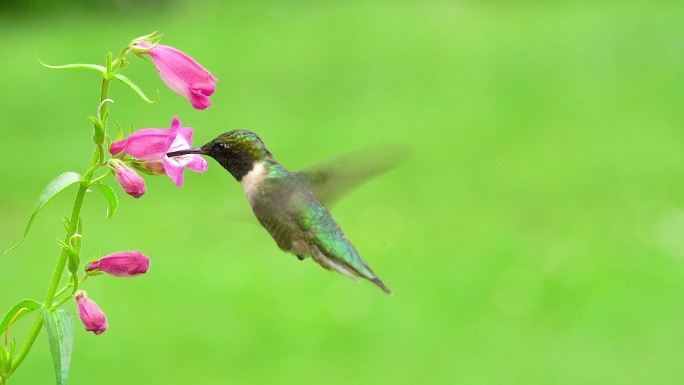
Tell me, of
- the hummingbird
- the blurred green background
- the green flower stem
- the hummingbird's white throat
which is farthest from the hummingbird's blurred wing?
the blurred green background

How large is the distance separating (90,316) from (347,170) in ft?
2.61

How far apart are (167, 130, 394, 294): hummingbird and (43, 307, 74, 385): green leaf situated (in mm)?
506

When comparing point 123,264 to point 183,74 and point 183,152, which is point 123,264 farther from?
point 183,74

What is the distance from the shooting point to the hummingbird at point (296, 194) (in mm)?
2748

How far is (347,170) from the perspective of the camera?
3.01m

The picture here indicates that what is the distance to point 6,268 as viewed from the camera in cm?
1042

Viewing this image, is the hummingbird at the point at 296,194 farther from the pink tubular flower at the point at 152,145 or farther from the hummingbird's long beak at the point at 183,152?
the pink tubular flower at the point at 152,145

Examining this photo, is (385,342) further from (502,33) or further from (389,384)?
(502,33)

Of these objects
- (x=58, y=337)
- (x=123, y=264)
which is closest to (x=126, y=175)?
(x=123, y=264)

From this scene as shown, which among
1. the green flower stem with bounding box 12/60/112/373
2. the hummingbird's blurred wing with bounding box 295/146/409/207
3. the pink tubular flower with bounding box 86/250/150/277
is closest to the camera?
the green flower stem with bounding box 12/60/112/373

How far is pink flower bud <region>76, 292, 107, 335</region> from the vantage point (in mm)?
2572

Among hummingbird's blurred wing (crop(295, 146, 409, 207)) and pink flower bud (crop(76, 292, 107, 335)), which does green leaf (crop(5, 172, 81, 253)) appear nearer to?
pink flower bud (crop(76, 292, 107, 335))

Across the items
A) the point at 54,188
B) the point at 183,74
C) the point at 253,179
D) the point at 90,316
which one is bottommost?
the point at 90,316

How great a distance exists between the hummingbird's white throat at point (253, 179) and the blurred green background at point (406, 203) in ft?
18.5
